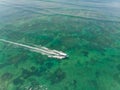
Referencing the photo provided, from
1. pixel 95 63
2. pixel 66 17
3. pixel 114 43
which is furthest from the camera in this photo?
pixel 66 17

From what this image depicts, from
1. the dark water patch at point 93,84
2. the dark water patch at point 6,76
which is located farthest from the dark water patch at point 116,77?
the dark water patch at point 6,76

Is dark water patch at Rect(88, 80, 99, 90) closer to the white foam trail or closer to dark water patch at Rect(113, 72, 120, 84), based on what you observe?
dark water patch at Rect(113, 72, 120, 84)

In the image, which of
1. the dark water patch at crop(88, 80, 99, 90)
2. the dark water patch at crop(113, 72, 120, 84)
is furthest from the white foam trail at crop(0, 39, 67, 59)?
the dark water patch at crop(113, 72, 120, 84)

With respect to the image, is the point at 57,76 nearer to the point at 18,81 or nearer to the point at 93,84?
the point at 93,84

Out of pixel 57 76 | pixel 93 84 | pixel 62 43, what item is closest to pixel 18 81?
pixel 57 76

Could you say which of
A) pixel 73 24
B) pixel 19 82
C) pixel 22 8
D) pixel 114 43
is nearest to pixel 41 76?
pixel 19 82

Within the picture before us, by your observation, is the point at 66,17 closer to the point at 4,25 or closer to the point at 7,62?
the point at 4,25

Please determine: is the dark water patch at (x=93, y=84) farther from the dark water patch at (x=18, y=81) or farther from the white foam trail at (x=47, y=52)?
the dark water patch at (x=18, y=81)

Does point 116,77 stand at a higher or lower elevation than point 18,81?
higher
